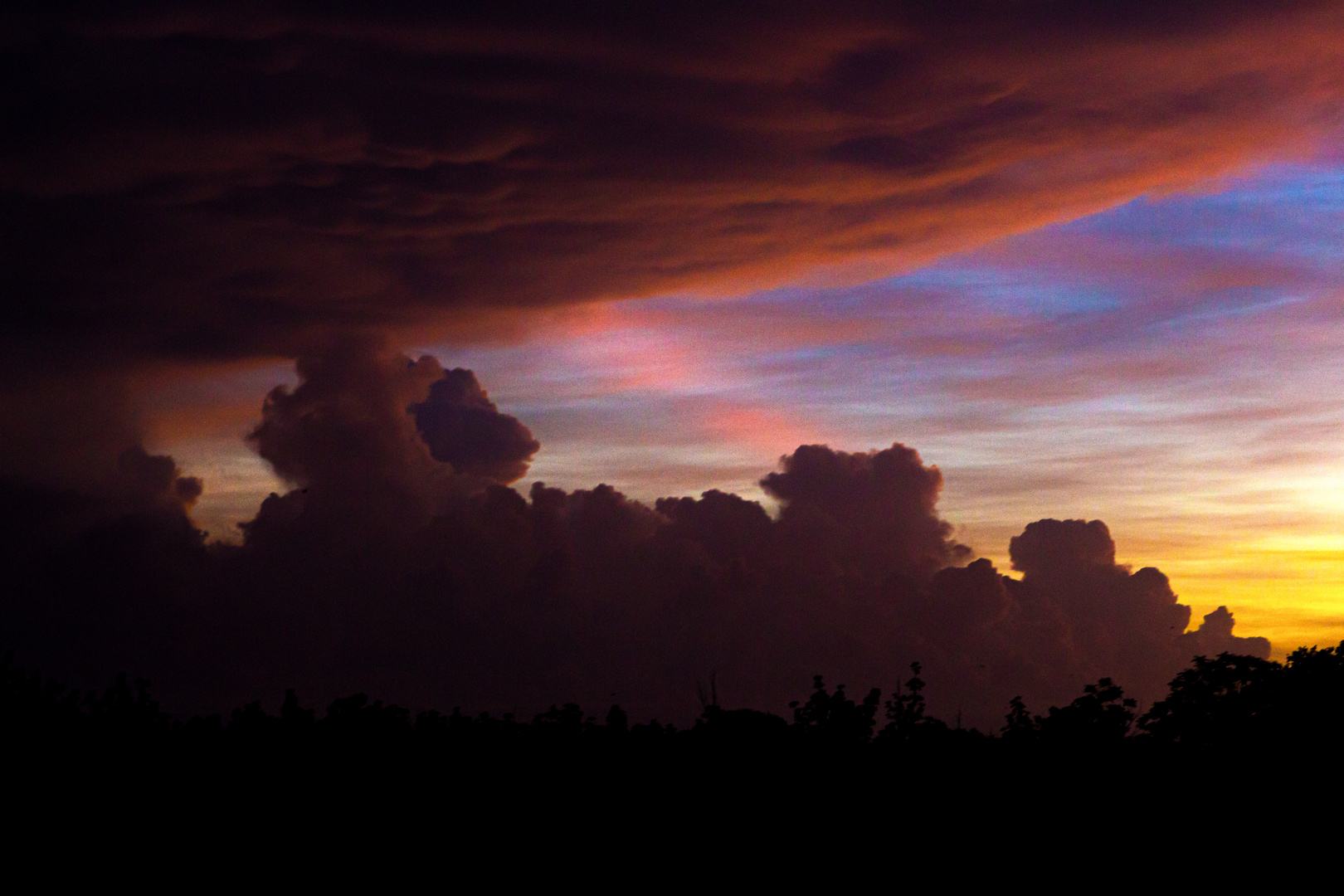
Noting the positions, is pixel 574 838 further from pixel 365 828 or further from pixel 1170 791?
pixel 1170 791

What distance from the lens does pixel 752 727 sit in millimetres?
28062

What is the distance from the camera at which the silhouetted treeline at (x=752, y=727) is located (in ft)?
82.9

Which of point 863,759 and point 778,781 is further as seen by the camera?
point 863,759

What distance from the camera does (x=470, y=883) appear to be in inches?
843

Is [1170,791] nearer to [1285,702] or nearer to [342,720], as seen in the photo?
[1285,702]

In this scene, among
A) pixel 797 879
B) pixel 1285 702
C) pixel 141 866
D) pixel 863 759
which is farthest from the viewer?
pixel 863 759

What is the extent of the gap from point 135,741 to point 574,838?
30.2ft

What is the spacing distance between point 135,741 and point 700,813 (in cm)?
1098

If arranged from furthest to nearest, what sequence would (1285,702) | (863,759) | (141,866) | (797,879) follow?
1. (863,759)
2. (1285,702)
3. (797,879)
4. (141,866)

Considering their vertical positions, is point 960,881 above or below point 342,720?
below

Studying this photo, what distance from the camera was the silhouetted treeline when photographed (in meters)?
25.3

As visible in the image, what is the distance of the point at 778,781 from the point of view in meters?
25.2

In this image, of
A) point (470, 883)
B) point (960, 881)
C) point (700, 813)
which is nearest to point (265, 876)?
point (470, 883)

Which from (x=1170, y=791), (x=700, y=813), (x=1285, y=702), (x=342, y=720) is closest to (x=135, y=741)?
(x=342, y=720)
